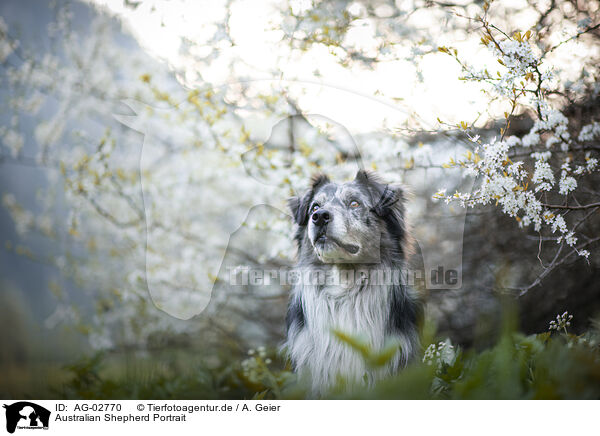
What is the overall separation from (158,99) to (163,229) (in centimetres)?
61

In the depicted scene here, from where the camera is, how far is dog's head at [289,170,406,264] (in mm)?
1671

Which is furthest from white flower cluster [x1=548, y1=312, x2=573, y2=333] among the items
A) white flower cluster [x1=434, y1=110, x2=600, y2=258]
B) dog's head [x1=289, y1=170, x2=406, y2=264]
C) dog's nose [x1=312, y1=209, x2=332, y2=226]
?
dog's nose [x1=312, y1=209, x2=332, y2=226]

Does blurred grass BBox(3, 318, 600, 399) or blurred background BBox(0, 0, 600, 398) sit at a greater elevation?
blurred background BBox(0, 0, 600, 398)

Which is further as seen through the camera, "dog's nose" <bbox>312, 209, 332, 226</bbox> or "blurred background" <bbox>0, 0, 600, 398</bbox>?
"blurred background" <bbox>0, 0, 600, 398</bbox>

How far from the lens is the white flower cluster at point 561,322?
6.33 feet

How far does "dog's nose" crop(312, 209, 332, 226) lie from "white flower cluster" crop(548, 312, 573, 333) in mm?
1130

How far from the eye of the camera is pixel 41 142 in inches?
81.3

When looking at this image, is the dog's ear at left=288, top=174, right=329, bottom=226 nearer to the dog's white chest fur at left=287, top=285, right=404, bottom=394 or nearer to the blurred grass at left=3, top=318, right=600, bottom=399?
the dog's white chest fur at left=287, top=285, right=404, bottom=394

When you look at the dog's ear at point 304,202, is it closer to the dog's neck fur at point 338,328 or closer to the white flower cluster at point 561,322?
the dog's neck fur at point 338,328
